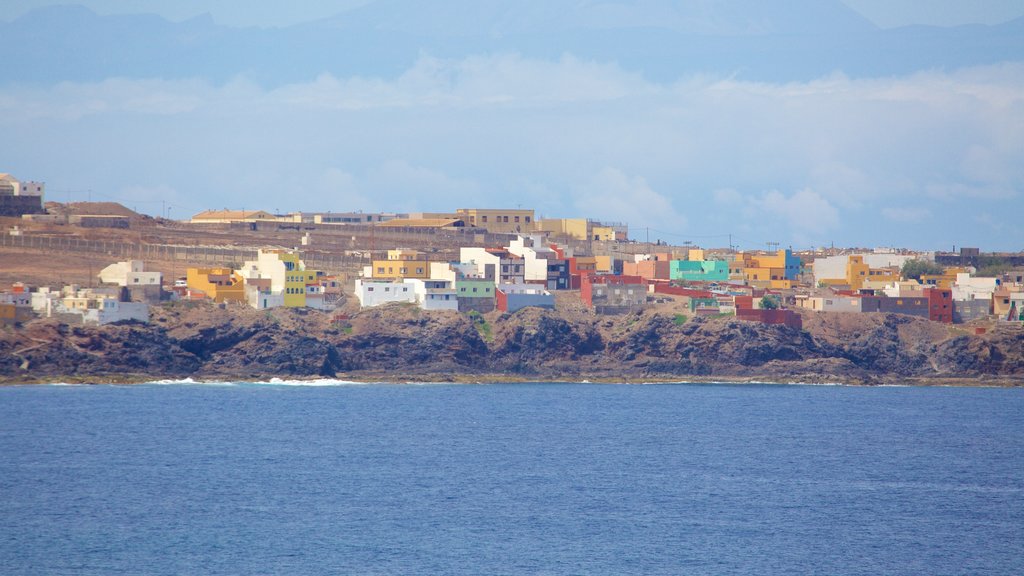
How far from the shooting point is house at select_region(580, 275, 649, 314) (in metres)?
111

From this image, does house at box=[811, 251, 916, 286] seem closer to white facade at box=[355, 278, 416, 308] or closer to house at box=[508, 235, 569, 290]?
house at box=[508, 235, 569, 290]

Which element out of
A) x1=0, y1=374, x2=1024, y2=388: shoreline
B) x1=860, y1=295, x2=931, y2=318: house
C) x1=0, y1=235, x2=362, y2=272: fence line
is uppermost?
x1=0, y1=235, x2=362, y2=272: fence line

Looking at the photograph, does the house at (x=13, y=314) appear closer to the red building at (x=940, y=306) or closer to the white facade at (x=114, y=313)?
the white facade at (x=114, y=313)

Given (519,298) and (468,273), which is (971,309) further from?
(468,273)

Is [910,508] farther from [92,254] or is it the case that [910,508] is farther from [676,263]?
[92,254]

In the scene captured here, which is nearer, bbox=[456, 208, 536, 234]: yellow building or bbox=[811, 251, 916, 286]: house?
bbox=[811, 251, 916, 286]: house

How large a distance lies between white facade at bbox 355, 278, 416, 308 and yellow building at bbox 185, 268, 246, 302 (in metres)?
7.87

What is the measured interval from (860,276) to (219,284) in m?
50.7

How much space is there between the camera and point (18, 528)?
175 feet

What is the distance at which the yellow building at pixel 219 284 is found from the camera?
A: 106m

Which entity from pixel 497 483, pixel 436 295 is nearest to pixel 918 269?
pixel 436 295

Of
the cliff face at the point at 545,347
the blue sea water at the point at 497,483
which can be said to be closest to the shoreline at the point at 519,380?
the cliff face at the point at 545,347

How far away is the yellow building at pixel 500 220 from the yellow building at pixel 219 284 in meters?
37.2

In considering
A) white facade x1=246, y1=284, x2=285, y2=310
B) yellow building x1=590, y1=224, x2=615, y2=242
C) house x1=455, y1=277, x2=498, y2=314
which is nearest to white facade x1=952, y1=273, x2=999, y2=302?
house x1=455, y1=277, x2=498, y2=314
